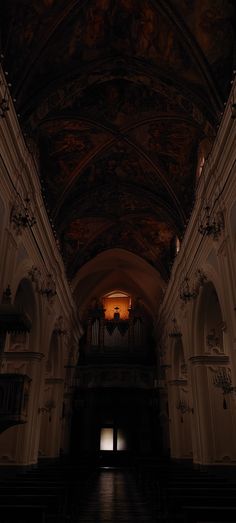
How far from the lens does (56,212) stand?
1462 centimetres

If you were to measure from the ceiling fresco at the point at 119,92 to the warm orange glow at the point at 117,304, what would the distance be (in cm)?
821

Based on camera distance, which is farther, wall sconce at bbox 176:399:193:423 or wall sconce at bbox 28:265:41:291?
wall sconce at bbox 176:399:193:423

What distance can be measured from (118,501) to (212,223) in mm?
6922

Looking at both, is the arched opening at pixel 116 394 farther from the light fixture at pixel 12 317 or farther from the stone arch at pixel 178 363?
the light fixture at pixel 12 317

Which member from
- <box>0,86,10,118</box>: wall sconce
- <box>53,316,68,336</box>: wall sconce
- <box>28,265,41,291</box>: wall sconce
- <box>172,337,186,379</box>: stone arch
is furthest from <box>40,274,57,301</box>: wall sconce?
<box>0,86,10,118</box>: wall sconce

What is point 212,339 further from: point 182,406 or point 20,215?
point 20,215

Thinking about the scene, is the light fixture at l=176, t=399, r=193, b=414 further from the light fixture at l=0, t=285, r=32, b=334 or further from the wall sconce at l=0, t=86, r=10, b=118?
the wall sconce at l=0, t=86, r=10, b=118

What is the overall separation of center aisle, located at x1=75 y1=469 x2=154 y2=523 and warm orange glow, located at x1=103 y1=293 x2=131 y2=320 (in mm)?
11809

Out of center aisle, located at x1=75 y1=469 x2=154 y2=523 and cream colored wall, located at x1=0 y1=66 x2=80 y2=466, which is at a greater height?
cream colored wall, located at x1=0 y1=66 x2=80 y2=466

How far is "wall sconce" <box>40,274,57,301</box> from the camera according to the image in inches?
523

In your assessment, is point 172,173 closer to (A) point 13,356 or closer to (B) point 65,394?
(A) point 13,356

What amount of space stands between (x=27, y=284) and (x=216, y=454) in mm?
7099

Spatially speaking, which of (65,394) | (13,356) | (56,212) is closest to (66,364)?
(65,394)

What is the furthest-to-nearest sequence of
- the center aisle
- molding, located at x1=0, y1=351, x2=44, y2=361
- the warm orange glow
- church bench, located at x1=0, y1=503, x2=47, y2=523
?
the warm orange glow < molding, located at x1=0, y1=351, x2=44, y2=361 < the center aisle < church bench, located at x1=0, y1=503, x2=47, y2=523
